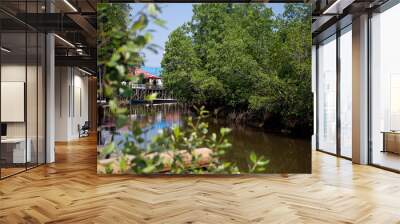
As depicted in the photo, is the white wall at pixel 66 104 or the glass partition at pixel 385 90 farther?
the white wall at pixel 66 104

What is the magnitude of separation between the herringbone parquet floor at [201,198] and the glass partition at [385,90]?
50cm

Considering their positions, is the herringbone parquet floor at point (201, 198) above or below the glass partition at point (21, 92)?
below

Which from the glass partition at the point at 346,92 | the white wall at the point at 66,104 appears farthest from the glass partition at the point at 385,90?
the white wall at the point at 66,104

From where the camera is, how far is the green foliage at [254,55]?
20.0 ft

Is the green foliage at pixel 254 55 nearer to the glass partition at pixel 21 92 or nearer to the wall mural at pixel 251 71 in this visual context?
the wall mural at pixel 251 71

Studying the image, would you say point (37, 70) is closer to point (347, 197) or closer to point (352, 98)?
point (347, 197)

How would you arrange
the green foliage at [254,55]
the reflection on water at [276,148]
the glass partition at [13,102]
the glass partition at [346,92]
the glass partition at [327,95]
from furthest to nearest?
the glass partition at [327,95], the glass partition at [346,92], the glass partition at [13,102], the green foliage at [254,55], the reflection on water at [276,148]

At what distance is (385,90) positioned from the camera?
23.6ft

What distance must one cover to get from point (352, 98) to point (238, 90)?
3.15 metres

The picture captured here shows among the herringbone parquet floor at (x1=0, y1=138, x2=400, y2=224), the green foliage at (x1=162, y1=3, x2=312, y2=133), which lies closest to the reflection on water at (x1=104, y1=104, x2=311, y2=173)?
the herringbone parquet floor at (x1=0, y1=138, x2=400, y2=224)

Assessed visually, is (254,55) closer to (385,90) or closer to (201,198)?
(201,198)

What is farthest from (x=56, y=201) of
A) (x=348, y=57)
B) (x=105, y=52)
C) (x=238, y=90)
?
(x=348, y=57)

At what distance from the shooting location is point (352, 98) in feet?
26.6

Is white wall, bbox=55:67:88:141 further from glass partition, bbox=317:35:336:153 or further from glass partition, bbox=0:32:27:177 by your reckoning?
glass partition, bbox=317:35:336:153
